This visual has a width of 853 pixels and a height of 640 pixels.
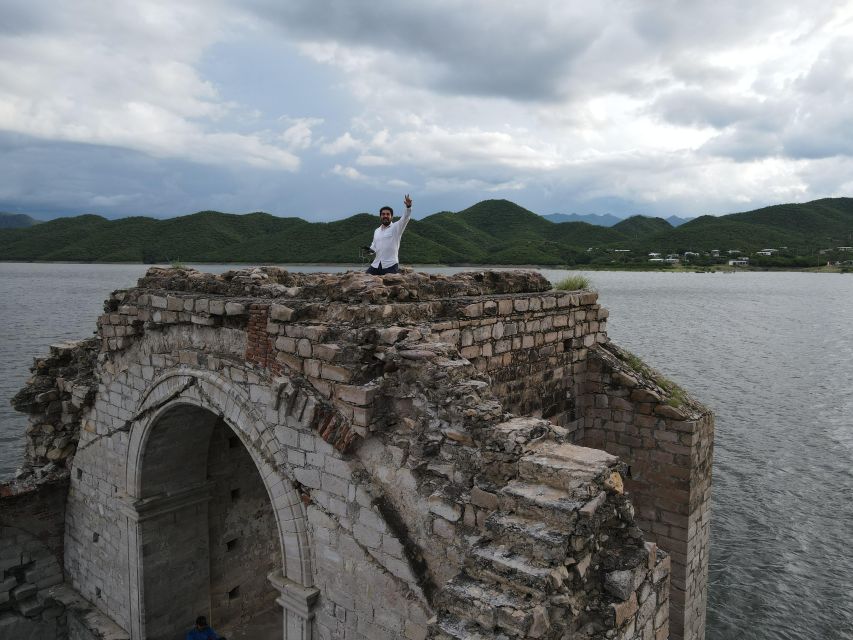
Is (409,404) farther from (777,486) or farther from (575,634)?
(777,486)

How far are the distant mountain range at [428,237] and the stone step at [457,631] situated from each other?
216 feet

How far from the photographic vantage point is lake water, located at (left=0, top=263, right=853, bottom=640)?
1177 cm

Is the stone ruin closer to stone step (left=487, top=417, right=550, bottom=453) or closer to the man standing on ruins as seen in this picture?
stone step (left=487, top=417, right=550, bottom=453)

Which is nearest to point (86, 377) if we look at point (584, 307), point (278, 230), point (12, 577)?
point (12, 577)

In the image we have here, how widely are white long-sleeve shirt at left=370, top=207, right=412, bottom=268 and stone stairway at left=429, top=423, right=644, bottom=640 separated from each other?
4.51 meters

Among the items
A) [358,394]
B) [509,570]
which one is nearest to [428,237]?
[358,394]

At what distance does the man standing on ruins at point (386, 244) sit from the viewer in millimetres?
8047

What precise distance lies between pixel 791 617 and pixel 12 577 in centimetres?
1414

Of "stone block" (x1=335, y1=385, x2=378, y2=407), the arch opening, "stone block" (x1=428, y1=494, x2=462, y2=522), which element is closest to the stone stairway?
"stone block" (x1=428, y1=494, x2=462, y2=522)

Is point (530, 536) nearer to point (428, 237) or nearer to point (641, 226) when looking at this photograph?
point (428, 237)

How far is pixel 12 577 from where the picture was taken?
9414mm

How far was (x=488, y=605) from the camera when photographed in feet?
11.7

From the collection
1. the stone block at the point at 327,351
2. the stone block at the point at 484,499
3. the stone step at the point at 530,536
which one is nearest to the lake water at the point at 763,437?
the stone block at the point at 484,499

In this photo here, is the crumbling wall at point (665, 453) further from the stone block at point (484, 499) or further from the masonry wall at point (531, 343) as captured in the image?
the stone block at point (484, 499)
